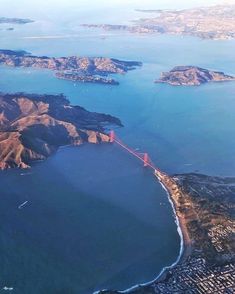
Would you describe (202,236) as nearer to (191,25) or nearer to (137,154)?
(137,154)

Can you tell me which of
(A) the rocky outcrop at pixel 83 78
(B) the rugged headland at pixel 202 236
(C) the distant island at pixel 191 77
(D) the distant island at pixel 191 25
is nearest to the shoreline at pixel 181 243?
(B) the rugged headland at pixel 202 236

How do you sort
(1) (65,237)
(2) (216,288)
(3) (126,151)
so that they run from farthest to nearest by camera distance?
(3) (126,151) → (1) (65,237) → (2) (216,288)

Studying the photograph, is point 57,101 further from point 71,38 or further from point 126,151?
point 71,38

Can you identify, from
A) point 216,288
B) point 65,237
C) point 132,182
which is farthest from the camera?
point 132,182

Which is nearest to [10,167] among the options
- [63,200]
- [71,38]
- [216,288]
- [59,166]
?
[59,166]

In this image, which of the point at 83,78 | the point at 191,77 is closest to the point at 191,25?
the point at 191,77

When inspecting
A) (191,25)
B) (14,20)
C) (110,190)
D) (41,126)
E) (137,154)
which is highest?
(41,126)
